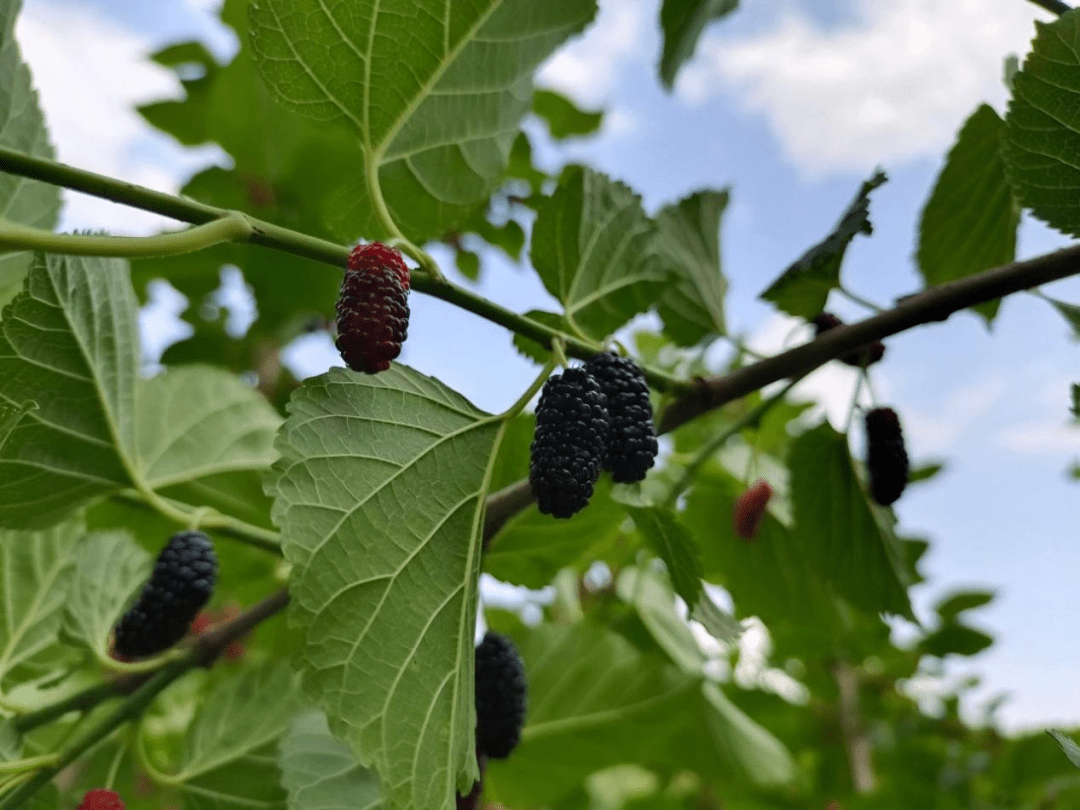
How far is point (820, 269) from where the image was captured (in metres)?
0.68

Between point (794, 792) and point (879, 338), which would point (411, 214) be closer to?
point (879, 338)

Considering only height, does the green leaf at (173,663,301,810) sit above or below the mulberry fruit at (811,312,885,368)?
below

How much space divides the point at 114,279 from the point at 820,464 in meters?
0.61

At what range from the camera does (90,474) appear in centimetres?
74

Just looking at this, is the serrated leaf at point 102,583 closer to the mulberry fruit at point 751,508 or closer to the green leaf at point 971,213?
the mulberry fruit at point 751,508

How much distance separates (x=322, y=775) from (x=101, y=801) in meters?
0.16

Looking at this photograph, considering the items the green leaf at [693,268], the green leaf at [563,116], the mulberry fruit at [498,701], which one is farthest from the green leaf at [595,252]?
the green leaf at [563,116]

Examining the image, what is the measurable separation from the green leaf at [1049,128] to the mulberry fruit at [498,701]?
0.48 metres

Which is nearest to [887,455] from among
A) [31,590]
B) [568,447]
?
[568,447]

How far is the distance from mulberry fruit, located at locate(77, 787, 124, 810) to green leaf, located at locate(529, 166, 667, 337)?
498 mm

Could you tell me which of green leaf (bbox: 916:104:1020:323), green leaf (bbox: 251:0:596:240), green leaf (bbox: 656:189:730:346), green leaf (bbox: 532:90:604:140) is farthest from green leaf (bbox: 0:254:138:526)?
green leaf (bbox: 532:90:604:140)

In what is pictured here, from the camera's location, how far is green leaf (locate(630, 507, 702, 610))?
1.94ft

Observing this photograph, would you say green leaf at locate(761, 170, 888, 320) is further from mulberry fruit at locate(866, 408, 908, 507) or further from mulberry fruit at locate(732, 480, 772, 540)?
mulberry fruit at locate(732, 480, 772, 540)

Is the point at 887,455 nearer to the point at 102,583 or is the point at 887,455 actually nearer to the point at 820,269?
the point at 820,269
